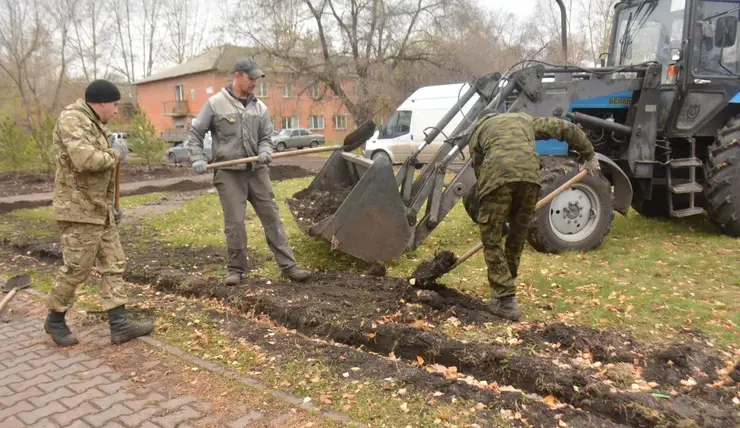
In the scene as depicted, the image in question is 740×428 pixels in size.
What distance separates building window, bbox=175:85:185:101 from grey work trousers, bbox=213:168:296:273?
155 feet

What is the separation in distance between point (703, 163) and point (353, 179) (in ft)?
14.8

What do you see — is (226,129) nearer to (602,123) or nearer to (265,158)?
(265,158)

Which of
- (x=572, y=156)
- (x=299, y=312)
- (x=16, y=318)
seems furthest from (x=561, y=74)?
(x=16, y=318)

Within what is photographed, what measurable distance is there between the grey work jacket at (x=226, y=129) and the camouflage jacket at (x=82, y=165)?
3.82ft

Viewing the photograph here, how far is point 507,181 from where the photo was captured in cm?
436

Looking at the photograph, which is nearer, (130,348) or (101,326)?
(130,348)

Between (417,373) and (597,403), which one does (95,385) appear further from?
(597,403)

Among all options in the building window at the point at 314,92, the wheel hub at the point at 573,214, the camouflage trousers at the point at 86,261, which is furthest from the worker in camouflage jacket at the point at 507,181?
the building window at the point at 314,92

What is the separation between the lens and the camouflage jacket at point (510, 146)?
4.38 m

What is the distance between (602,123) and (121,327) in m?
5.75

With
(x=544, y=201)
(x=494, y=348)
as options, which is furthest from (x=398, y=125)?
(x=494, y=348)

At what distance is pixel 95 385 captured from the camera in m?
3.71

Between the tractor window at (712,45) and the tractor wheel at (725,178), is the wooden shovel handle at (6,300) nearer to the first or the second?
the tractor wheel at (725,178)

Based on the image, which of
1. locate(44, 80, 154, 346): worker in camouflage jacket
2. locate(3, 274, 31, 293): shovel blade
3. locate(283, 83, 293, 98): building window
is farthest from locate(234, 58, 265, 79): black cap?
locate(283, 83, 293, 98): building window
